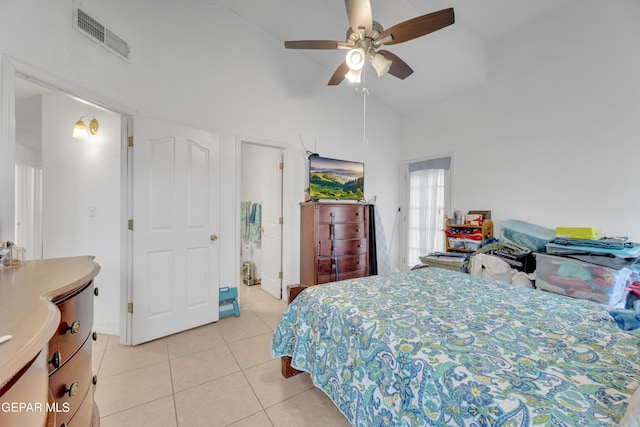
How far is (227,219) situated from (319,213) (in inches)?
43.2

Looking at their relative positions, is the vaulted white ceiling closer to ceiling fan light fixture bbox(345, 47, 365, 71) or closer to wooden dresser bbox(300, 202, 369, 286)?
ceiling fan light fixture bbox(345, 47, 365, 71)

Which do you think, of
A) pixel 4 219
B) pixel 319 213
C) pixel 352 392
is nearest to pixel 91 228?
pixel 4 219

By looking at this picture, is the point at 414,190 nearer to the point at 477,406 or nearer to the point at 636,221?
the point at 636,221

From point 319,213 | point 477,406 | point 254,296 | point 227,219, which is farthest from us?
point 254,296

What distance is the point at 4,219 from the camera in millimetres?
1385

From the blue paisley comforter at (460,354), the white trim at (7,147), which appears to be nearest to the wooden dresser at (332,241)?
the blue paisley comforter at (460,354)

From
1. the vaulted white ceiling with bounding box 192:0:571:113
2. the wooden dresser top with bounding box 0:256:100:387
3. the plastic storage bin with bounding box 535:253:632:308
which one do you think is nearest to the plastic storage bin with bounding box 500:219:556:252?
the plastic storage bin with bounding box 535:253:632:308

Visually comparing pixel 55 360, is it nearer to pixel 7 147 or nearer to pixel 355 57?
pixel 7 147

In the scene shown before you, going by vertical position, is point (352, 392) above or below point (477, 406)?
below

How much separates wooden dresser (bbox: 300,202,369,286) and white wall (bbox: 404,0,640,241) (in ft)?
4.72

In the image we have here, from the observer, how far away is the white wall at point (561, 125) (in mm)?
2305

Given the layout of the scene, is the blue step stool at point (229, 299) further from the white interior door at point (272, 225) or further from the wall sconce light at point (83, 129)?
the wall sconce light at point (83, 129)

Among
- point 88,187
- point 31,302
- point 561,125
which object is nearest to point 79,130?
point 88,187

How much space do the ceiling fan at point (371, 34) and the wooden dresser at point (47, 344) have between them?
2130 millimetres
